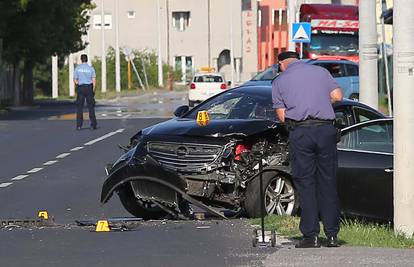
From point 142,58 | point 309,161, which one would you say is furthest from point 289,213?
point 142,58

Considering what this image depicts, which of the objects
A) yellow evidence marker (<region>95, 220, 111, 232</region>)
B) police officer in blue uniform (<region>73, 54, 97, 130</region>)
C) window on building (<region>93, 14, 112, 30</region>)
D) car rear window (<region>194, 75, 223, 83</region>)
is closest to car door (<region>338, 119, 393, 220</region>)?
yellow evidence marker (<region>95, 220, 111, 232</region>)

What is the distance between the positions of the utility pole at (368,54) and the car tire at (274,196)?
31.1ft

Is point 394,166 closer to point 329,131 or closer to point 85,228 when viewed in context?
point 329,131

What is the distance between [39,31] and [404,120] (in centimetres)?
3891

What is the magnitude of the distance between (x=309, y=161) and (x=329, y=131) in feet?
1.03

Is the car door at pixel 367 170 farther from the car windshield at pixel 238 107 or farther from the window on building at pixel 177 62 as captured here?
the window on building at pixel 177 62

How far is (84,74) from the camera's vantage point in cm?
3073

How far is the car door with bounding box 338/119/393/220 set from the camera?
11.9 meters

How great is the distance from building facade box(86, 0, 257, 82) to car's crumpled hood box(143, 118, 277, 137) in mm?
79867

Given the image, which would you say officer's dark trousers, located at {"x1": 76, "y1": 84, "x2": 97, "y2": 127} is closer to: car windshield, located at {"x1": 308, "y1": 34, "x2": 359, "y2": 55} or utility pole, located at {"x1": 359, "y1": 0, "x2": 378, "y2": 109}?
utility pole, located at {"x1": 359, "y1": 0, "x2": 378, "y2": 109}

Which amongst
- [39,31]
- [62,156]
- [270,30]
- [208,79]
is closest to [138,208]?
[62,156]

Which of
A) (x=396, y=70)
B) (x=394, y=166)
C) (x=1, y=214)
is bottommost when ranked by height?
(x=1, y=214)

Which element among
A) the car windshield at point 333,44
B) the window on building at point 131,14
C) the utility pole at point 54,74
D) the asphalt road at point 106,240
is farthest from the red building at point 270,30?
the asphalt road at point 106,240

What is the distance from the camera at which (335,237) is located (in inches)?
402
